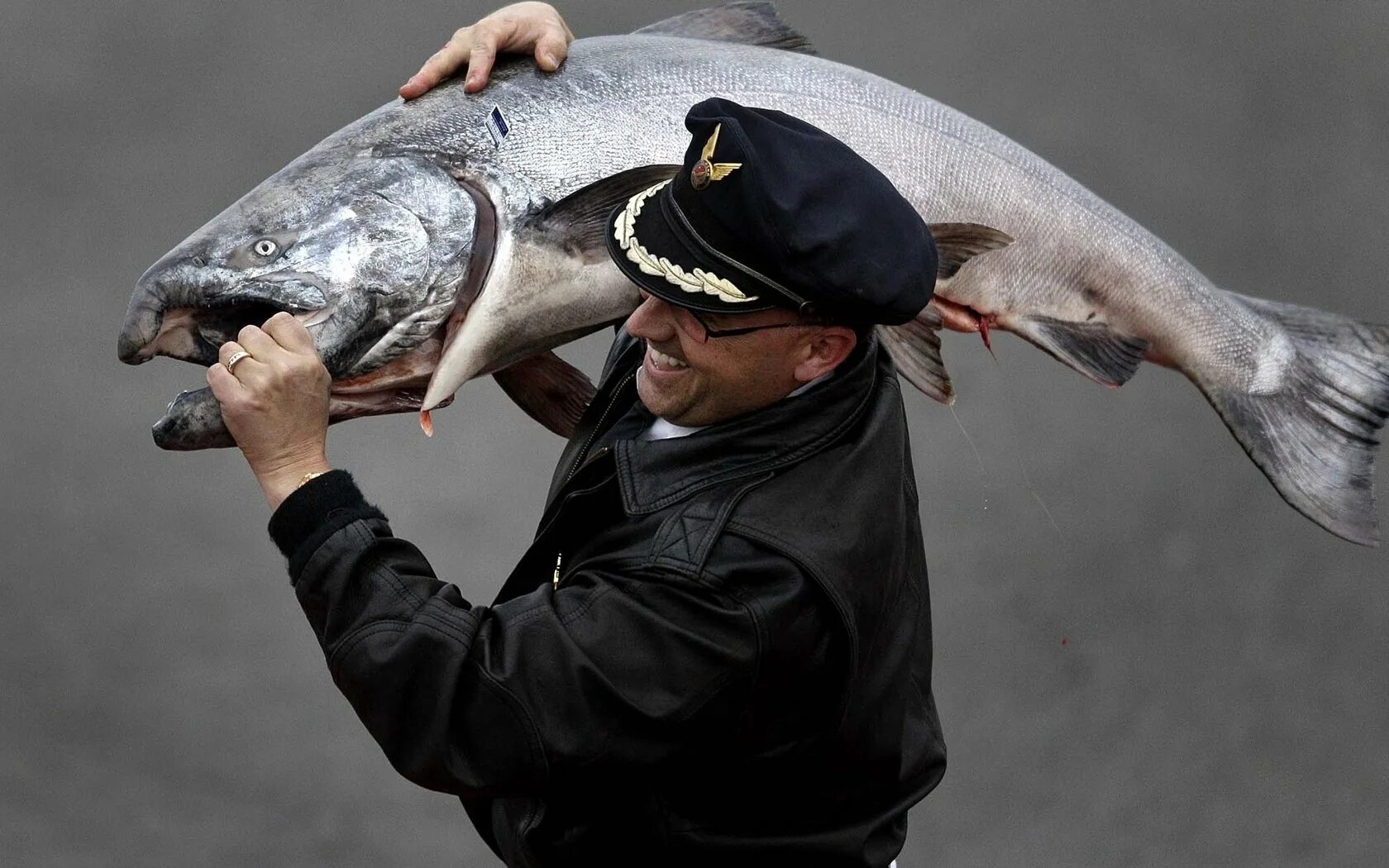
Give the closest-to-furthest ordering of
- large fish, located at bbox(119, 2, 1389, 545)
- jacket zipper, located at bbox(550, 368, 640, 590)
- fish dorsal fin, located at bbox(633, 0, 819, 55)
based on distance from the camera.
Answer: large fish, located at bbox(119, 2, 1389, 545), jacket zipper, located at bbox(550, 368, 640, 590), fish dorsal fin, located at bbox(633, 0, 819, 55)

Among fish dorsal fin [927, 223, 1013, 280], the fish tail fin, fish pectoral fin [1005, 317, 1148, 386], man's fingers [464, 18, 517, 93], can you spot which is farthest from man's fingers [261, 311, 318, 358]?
the fish tail fin

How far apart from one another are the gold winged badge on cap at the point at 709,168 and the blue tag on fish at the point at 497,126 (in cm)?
35

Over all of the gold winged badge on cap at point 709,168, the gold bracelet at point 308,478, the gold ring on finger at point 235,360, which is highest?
the gold winged badge on cap at point 709,168

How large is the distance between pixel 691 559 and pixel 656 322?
0.89 feet

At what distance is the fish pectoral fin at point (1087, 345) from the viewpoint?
2561 mm

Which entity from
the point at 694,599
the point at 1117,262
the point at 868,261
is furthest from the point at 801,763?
the point at 1117,262

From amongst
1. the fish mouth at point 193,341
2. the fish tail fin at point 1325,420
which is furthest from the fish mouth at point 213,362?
the fish tail fin at point 1325,420

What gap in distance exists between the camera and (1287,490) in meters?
2.66

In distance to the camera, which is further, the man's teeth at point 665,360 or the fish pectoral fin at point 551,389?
the fish pectoral fin at point 551,389

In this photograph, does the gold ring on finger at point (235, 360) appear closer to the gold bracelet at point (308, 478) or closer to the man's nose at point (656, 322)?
the gold bracelet at point (308, 478)

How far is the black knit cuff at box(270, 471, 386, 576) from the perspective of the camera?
74.2 inches

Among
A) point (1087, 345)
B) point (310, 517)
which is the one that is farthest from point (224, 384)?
point (1087, 345)

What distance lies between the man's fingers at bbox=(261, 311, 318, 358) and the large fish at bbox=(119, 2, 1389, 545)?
8cm

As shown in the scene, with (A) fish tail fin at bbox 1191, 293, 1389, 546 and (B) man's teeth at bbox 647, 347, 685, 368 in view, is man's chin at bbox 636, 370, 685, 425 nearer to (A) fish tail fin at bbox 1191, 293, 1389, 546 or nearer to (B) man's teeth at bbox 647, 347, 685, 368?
(B) man's teeth at bbox 647, 347, 685, 368
